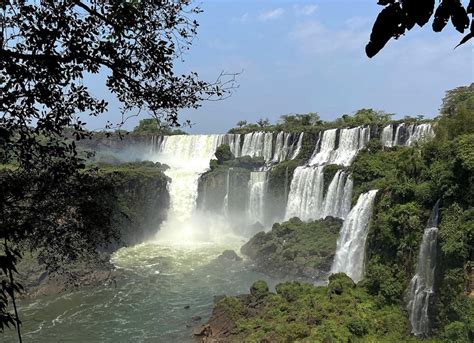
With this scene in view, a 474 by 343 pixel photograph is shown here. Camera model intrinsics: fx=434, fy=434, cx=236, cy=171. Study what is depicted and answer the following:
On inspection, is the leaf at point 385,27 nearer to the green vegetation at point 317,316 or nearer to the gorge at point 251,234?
the green vegetation at point 317,316

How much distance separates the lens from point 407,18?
1735 mm

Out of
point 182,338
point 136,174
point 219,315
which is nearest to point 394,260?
point 219,315

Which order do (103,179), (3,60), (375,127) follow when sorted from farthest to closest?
(375,127), (103,179), (3,60)

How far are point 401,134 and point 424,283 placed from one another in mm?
16284

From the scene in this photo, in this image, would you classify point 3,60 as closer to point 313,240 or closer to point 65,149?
point 65,149

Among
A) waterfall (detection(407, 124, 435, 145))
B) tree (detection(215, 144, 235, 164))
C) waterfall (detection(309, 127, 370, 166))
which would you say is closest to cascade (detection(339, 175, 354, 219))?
waterfall (detection(309, 127, 370, 166))

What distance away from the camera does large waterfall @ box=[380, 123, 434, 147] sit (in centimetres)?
2727

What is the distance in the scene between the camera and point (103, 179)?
4969mm

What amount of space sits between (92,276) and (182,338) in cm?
878

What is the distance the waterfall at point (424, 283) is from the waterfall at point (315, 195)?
406 inches

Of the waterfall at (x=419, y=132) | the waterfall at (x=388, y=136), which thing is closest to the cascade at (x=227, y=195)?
the waterfall at (x=388, y=136)

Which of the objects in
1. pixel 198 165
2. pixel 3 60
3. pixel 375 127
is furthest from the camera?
pixel 198 165

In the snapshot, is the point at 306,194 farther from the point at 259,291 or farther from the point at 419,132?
the point at 259,291

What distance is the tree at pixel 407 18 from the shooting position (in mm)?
1721
